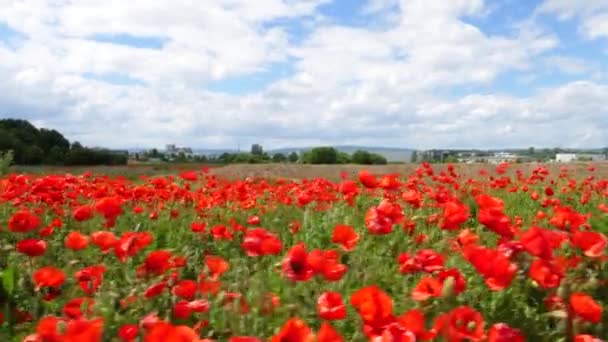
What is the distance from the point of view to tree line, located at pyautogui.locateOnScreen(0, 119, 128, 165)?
19094 mm

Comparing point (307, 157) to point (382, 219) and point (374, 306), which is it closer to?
point (382, 219)

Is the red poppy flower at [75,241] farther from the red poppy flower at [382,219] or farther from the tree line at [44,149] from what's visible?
the tree line at [44,149]

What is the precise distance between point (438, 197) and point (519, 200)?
4118 millimetres

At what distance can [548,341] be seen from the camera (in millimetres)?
2555

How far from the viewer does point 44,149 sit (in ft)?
67.7

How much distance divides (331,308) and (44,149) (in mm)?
20269

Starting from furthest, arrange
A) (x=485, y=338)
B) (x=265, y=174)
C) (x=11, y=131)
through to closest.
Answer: (x=11, y=131), (x=265, y=174), (x=485, y=338)

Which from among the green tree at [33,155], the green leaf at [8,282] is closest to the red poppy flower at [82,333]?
the green leaf at [8,282]

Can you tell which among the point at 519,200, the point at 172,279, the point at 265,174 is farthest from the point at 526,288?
the point at 265,174

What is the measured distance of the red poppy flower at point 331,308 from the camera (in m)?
2.04

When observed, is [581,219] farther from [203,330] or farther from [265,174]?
[265,174]

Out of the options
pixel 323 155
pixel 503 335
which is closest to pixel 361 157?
pixel 323 155

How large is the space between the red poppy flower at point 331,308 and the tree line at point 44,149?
1747cm

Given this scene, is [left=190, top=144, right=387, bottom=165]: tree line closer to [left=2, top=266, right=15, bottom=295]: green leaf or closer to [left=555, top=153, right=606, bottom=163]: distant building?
[left=555, top=153, right=606, bottom=163]: distant building
